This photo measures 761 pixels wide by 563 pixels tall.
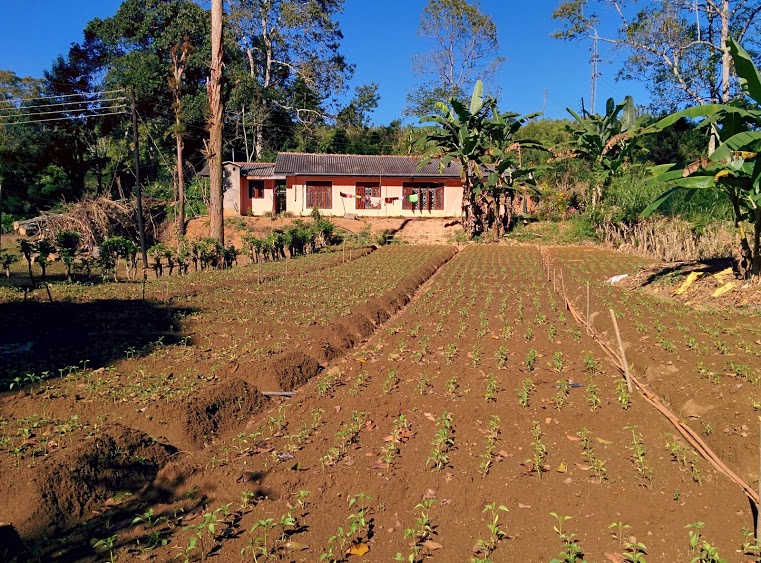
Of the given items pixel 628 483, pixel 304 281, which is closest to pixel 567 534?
pixel 628 483

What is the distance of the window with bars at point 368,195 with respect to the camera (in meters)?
37.4

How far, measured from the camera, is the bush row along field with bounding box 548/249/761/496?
18.1 ft

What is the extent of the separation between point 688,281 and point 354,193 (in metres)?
26.3

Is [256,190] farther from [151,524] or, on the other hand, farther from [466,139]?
[151,524]

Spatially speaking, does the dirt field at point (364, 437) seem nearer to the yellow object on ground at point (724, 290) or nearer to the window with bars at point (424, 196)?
the yellow object on ground at point (724, 290)

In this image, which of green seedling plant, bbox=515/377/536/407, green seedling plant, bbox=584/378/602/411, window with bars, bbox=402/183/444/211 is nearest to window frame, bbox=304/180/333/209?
window with bars, bbox=402/183/444/211

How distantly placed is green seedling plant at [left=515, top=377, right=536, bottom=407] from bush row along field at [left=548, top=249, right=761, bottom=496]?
1470mm

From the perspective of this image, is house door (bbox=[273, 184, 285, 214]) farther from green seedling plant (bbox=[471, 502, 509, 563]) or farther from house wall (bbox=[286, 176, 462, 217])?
green seedling plant (bbox=[471, 502, 509, 563])

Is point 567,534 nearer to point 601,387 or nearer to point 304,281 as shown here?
point 601,387

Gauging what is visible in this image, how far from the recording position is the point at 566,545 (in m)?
3.87

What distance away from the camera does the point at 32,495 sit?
14.1ft

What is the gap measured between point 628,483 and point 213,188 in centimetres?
1949

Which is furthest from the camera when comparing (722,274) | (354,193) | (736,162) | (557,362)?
(354,193)

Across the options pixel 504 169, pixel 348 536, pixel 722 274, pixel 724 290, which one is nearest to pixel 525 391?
pixel 348 536
